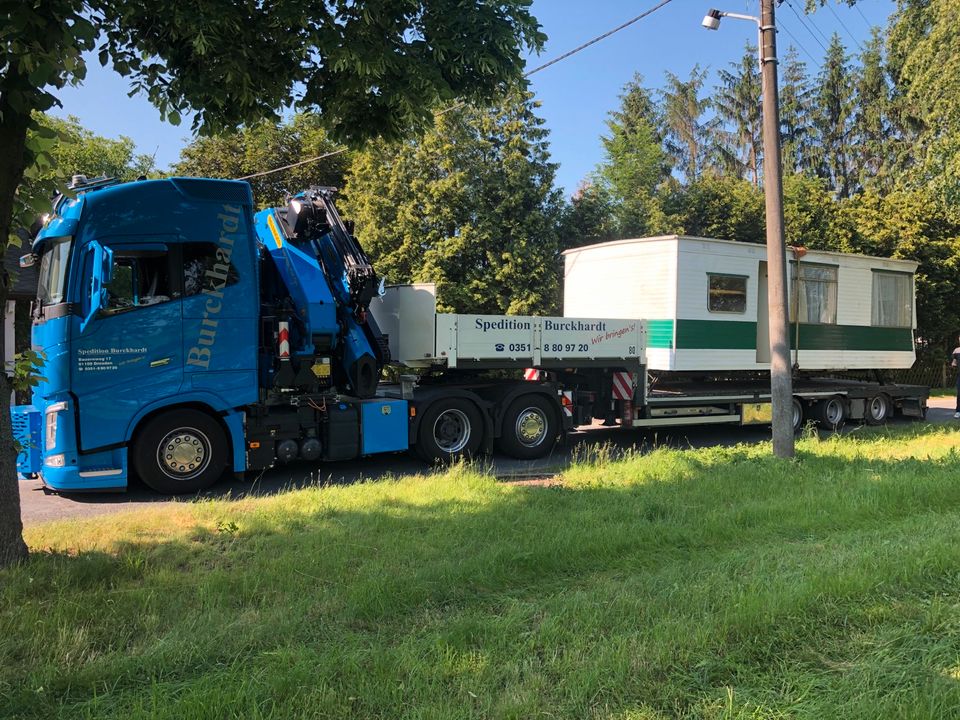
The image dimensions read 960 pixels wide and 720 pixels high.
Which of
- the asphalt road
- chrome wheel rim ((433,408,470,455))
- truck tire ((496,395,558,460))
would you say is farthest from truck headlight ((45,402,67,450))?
truck tire ((496,395,558,460))

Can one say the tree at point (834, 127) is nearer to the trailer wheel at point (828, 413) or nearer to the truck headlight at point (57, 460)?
the trailer wheel at point (828, 413)

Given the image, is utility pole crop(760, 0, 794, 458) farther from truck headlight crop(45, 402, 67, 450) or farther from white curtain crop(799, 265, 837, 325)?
truck headlight crop(45, 402, 67, 450)

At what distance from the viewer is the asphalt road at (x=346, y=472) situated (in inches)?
287

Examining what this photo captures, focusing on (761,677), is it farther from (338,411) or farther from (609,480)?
(338,411)

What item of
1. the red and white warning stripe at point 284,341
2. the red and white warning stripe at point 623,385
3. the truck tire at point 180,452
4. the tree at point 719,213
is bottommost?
the truck tire at point 180,452

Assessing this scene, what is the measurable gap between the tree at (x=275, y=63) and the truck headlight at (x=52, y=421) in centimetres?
282

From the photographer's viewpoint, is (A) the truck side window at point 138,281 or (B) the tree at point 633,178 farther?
(B) the tree at point 633,178

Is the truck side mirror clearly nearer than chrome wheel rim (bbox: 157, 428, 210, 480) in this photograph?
Yes

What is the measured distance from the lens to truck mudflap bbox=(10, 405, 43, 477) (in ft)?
23.8

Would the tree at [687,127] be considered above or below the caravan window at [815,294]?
above

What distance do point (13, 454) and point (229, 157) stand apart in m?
20.0

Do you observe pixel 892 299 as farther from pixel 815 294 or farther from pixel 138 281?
pixel 138 281

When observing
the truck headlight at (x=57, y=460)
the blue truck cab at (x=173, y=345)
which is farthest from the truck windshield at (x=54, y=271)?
the truck headlight at (x=57, y=460)

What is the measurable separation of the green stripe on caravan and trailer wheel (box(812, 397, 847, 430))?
1062 millimetres
